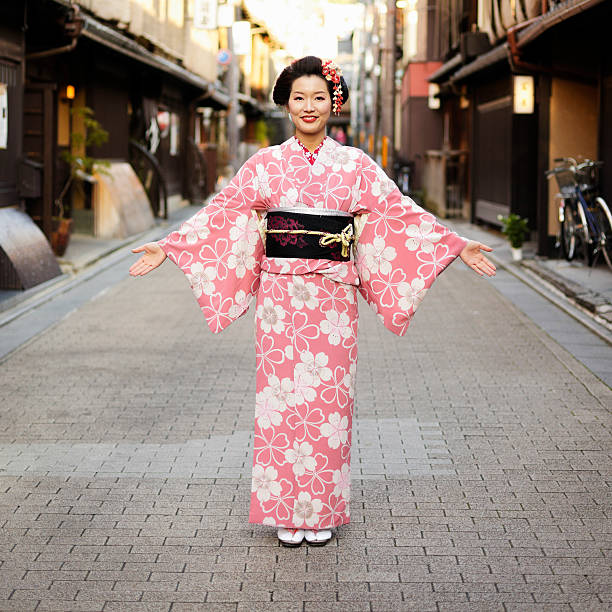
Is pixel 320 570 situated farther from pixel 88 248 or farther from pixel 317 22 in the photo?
pixel 317 22

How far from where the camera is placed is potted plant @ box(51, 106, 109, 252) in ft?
53.6

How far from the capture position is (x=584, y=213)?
14211mm

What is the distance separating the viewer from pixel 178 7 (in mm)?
29688

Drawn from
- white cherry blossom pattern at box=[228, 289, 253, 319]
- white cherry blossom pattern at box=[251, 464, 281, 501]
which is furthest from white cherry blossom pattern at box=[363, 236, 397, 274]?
white cherry blossom pattern at box=[251, 464, 281, 501]

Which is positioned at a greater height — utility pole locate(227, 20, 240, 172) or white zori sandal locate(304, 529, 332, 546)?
utility pole locate(227, 20, 240, 172)

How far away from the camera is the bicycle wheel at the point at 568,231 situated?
1484 centimetres

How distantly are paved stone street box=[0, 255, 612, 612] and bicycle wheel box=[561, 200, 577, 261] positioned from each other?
196 inches

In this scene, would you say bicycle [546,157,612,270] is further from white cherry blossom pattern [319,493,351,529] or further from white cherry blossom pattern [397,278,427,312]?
white cherry blossom pattern [319,493,351,529]

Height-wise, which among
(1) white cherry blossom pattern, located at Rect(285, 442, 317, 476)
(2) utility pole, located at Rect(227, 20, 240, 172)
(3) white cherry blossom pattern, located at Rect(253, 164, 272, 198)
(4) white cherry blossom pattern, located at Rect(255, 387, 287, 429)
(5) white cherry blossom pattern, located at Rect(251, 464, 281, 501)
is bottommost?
(5) white cherry blossom pattern, located at Rect(251, 464, 281, 501)

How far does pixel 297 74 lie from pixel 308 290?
1021 mm

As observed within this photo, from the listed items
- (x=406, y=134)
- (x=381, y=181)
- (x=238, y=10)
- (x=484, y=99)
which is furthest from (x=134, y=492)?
(x=238, y=10)

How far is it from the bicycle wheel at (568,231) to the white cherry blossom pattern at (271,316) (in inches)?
417

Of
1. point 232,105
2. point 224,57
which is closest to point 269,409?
point 232,105

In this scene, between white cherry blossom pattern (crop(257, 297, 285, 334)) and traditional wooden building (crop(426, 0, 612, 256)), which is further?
traditional wooden building (crop(426, 0, 612, 256))
